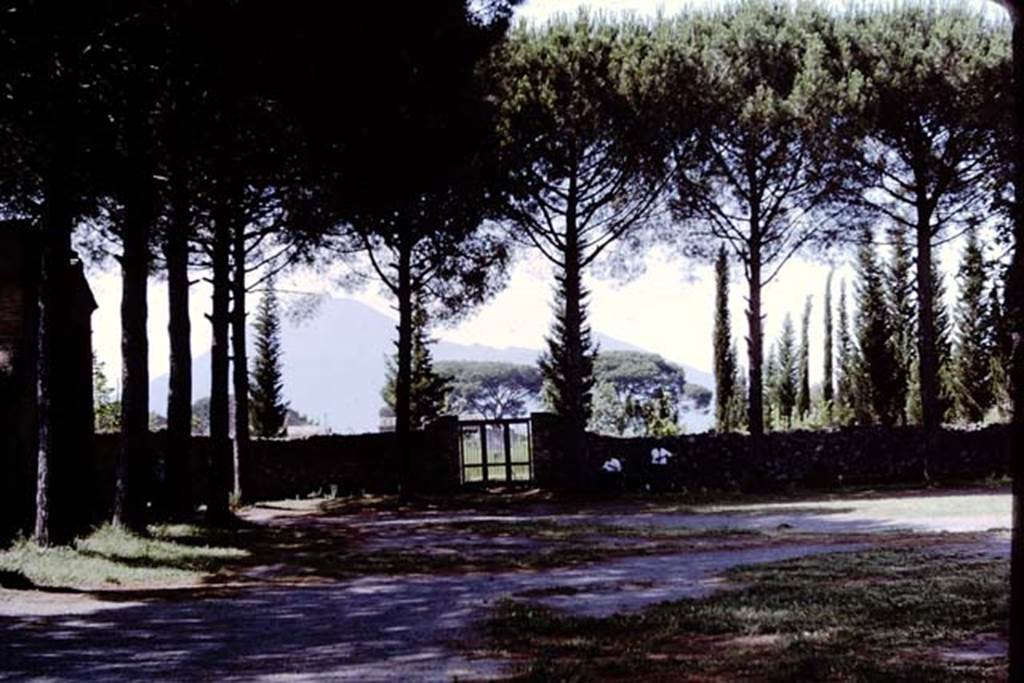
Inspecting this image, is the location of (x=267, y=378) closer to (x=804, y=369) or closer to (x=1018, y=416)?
(x=804, y=369)

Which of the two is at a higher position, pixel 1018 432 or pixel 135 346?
pixel 135 346

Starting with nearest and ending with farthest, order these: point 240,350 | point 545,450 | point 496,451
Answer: point 240,350, point 545,450, point 496,451

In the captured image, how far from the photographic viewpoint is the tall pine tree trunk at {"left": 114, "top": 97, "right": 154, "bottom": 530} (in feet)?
47.9

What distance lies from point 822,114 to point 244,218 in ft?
48.6

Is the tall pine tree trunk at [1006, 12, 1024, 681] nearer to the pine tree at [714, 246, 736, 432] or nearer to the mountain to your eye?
the pine tree at [714, 246, 736, 432]

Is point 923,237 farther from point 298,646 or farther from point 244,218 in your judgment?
point 298,646

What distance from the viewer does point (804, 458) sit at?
94.4 ft

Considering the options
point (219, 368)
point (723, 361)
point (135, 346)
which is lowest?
point (219, 368)

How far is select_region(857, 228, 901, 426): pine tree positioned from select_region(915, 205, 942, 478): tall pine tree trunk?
13001mm

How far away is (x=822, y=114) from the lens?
85.4 feet

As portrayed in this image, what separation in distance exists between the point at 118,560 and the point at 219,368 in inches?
256

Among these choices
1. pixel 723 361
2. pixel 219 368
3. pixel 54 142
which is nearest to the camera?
pixel 54 142

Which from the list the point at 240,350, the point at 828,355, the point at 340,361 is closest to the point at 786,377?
the point at 828,355

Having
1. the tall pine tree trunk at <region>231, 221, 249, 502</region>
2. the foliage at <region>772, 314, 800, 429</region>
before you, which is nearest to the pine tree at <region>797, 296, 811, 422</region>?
the foliage at <region>772, 314, 800, 429</region>
